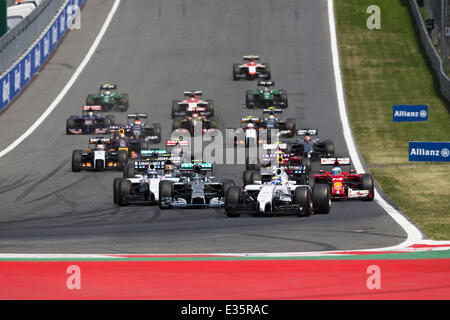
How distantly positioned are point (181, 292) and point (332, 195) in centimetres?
1206

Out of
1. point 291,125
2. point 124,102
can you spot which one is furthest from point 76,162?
point 124,102

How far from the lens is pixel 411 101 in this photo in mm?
46156

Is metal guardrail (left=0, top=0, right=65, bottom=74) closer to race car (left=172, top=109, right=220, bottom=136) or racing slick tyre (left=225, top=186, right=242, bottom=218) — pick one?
race car (left=172, top=109, right=220, bottom=136)

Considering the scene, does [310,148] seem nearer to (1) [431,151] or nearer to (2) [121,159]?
(2) [121,159]

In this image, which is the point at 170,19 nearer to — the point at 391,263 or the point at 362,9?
the point at 362,9

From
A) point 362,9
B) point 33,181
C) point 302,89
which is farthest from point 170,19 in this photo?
point 33,181

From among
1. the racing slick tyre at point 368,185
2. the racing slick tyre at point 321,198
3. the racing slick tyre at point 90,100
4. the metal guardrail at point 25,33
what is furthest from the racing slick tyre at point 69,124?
the racing slick tyre at point 321,198

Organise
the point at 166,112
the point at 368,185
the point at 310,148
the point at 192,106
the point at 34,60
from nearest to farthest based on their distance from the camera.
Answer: the point at 368,185 → the point at 310,148 → the point at 192,106 → the point at 166,112 → the point at 34,60

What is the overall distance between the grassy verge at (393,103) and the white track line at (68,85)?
13.2m

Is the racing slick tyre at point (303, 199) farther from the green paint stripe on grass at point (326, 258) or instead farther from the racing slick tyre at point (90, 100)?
the racing slick tyre at point (90, 100)

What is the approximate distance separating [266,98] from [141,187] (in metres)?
19.6

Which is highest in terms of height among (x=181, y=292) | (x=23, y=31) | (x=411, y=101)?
(x=23, y=31)

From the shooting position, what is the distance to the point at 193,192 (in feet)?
78.1

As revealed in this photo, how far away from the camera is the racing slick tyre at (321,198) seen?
862 inches
